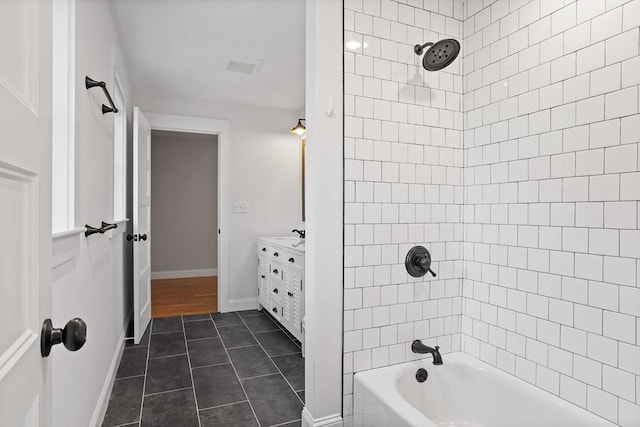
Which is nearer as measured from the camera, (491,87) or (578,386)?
(578,386)

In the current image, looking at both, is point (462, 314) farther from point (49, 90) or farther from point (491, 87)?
point (49, 90)

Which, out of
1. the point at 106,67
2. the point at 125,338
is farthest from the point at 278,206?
the point at 106,67

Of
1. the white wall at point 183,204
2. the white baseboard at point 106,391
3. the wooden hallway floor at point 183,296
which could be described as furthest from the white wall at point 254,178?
the white wall at point 183,204

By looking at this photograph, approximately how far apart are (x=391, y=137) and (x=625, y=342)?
1.26 meters

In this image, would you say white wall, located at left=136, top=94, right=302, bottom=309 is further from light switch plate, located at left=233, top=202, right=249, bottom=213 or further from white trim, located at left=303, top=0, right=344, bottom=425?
white trim, located at left=303, top=0, right=344, bottom=425

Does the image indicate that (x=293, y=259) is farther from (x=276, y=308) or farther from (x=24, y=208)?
(x=24, y=208)

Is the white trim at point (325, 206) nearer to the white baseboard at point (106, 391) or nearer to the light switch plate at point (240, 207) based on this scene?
the white baseboard at point (106, 391)

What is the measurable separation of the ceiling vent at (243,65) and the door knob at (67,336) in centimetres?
285

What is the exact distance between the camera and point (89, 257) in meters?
1.72

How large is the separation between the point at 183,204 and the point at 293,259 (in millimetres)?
3677

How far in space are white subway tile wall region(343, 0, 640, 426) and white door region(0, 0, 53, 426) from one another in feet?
4.09

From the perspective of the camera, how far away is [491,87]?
183cm

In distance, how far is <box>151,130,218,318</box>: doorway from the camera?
5.79 m

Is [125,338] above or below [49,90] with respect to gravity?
below
